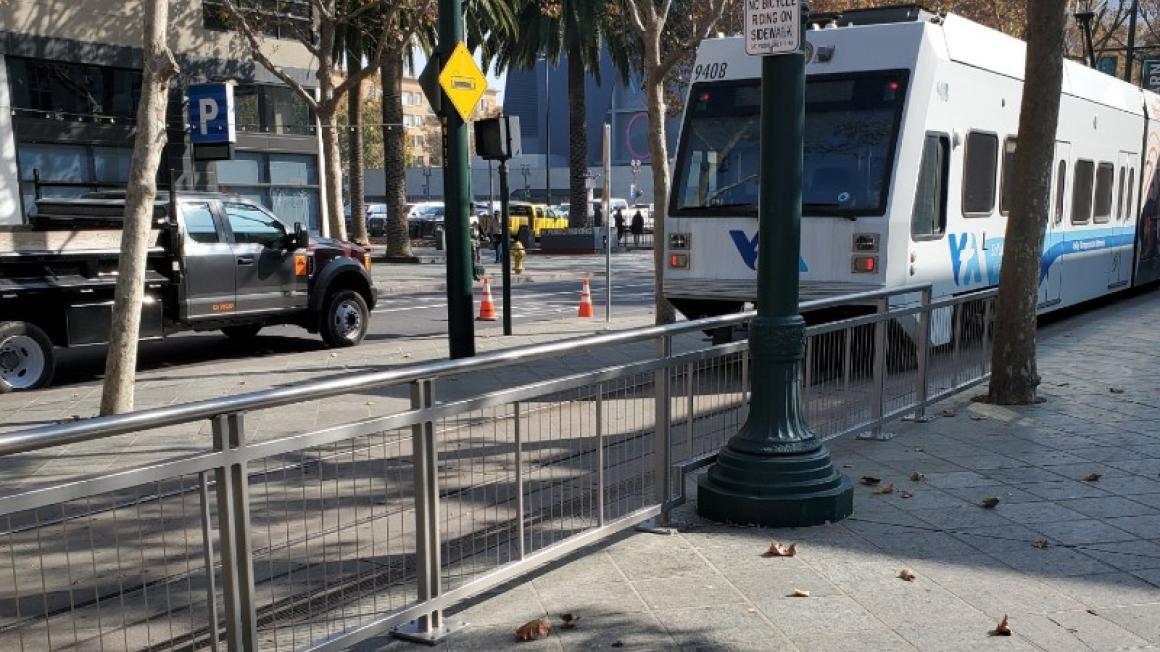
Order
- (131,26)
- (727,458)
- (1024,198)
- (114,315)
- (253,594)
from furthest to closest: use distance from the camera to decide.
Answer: (131,26)
(114,315)
(1024,198)
(727,458)
(253,594)

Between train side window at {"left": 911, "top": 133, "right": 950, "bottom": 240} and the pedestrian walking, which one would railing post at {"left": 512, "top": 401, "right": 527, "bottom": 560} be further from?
the pedestrian walking

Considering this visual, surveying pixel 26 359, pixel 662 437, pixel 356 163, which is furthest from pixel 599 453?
pixel 356 163

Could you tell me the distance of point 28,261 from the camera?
1052 cm

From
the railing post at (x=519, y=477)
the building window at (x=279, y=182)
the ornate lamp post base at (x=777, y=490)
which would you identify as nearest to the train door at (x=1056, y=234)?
the ornate lamp post base at (x=777, y=490)

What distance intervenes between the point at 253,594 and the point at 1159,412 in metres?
8.09

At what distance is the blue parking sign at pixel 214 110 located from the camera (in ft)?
71.3

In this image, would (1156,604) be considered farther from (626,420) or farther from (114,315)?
(114,315)

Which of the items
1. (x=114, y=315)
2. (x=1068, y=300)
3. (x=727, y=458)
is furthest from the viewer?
(x=1068, y=300)

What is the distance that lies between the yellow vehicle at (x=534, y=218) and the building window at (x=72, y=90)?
19.2 m

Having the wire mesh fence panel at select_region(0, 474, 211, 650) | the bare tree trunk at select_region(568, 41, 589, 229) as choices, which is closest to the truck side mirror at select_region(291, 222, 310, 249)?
the wire mesh fence panel at select_region(0, 474, 211, 650)

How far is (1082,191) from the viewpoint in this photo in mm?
15273

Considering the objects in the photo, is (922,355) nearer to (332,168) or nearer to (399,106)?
(332,168)

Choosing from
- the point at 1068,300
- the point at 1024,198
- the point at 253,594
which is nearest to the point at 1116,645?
the point at 253,594

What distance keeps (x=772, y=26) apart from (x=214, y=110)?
1908 centimetres
